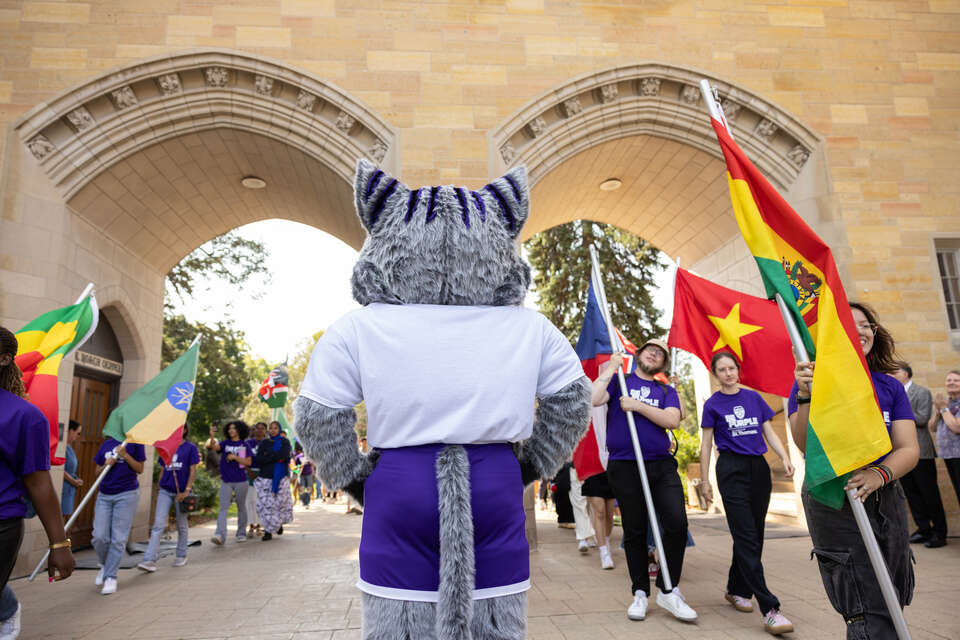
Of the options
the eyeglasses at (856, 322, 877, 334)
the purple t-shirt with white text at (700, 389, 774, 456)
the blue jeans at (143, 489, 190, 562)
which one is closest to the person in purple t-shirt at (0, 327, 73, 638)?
the eyeglasses at (856, 322, 877, 334)

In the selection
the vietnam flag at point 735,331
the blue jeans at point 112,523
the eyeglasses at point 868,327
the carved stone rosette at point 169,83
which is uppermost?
the carved stone rosette at point 169,83

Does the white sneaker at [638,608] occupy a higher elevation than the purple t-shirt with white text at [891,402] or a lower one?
lower

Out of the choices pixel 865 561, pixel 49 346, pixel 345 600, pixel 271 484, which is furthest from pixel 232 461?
→ pixel 865 561

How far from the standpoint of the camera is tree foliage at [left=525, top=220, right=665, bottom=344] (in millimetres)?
17672

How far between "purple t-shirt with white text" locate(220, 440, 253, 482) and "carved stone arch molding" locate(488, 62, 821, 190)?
5232 mm

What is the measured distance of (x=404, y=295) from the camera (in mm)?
1912

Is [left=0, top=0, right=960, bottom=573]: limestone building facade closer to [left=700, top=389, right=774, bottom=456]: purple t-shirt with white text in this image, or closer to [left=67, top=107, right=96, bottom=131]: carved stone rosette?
[left=67, top=107, right=96, bottom=131]: carved stone rosette

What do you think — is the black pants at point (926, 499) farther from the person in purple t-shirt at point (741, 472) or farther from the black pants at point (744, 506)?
the black pants at point (744, 506)

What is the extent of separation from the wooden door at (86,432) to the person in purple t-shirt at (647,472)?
719 cm

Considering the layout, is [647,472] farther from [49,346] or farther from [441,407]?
[49,346]

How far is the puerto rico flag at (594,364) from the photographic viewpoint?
4.81 m

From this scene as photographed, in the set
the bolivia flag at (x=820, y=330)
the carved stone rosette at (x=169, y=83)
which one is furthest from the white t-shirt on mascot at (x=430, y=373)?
the carved stone rosette at (x=169, y=83)

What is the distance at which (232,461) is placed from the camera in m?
8.41

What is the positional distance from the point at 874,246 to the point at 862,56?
271 cm
